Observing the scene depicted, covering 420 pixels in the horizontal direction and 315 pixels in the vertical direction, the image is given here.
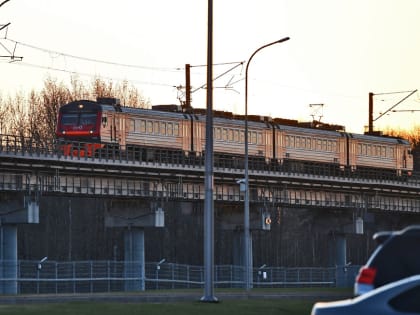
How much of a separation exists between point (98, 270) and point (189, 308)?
1822 inches

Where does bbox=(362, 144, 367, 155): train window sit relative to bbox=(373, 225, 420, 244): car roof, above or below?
above

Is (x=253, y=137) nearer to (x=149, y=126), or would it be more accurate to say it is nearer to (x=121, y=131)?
(x=149, y=126)

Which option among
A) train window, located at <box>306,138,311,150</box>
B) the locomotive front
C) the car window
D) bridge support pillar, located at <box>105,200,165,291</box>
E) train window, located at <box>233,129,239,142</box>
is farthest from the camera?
train window, located at <box>306,138,311,150</box>

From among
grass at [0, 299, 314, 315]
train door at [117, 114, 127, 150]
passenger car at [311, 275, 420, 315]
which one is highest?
train door at [117, 114, 127, 150]

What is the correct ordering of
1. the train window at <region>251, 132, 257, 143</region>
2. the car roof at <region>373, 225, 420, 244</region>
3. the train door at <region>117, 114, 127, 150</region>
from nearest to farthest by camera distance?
the car roof at <region>373, 225, 420, 244</region>, the train door at <region>117, 114, 127, 150</region>, the train window at <region>251, 132, 257, 143</region>

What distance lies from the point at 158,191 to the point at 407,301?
71555 mm

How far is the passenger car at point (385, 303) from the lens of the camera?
14195 mm

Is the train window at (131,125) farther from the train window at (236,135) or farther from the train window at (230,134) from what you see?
the train window at (236,135)

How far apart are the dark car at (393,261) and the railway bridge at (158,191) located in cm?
5010

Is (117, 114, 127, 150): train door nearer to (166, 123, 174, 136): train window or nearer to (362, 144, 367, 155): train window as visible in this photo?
(166, 123, 174, 136): train window

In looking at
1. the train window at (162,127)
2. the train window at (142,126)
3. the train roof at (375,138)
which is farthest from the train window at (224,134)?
the train roof at (375,138)

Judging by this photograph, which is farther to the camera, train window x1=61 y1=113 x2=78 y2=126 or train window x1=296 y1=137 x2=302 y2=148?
train window x1=296 y1=137 x2=302 y2=148

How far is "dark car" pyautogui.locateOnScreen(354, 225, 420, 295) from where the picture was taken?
665 inches

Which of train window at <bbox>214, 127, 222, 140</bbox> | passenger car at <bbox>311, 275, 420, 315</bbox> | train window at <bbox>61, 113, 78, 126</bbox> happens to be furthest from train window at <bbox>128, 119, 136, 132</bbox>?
passenger car at <bbox>311, 275, 420, 315</bbox>
